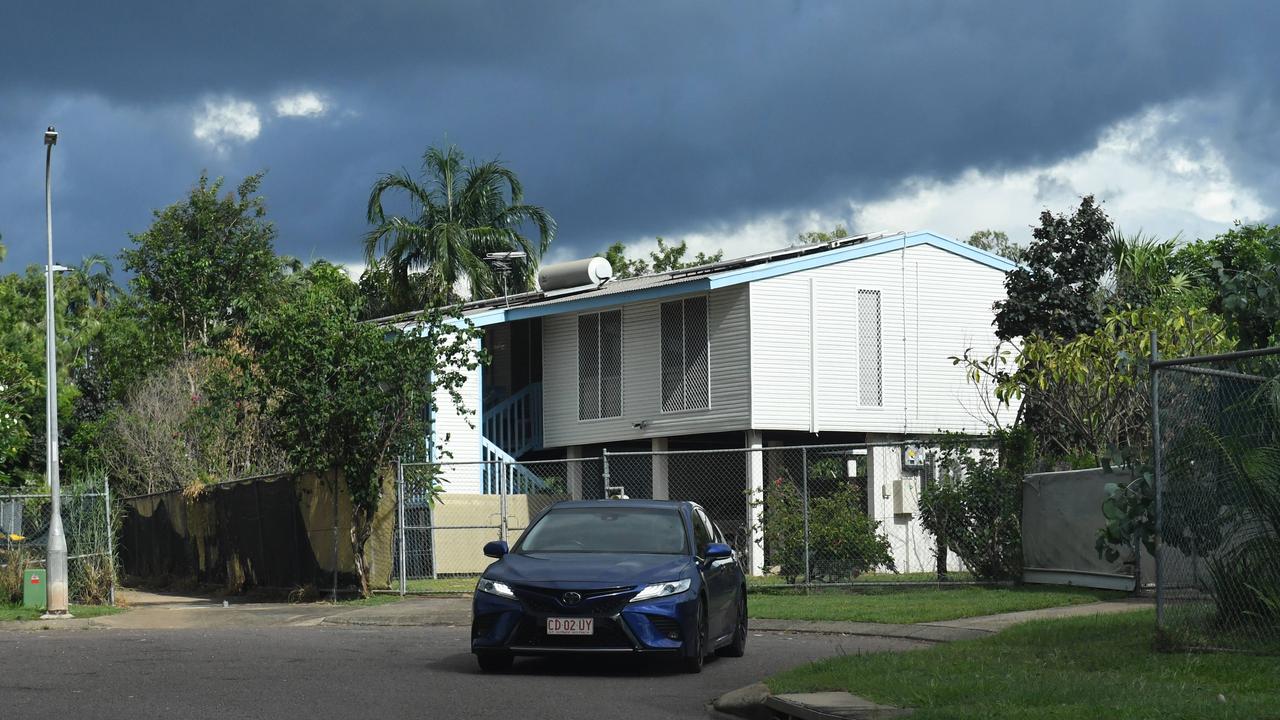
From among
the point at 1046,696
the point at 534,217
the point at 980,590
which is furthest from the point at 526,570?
the point at 534,217

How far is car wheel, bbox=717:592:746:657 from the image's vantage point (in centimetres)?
1404

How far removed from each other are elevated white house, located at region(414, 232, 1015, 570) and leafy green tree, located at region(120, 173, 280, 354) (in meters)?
8.60

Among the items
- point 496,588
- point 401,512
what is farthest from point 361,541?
point 496,588

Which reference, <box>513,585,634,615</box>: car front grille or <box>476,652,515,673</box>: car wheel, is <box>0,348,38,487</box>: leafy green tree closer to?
<box>476,652,515,673</box>: car wheel

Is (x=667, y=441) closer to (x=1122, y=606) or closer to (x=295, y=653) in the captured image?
(x=1122, y=606)

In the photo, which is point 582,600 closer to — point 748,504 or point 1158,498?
point 1158,498

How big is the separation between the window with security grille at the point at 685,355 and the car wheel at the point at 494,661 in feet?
59.7

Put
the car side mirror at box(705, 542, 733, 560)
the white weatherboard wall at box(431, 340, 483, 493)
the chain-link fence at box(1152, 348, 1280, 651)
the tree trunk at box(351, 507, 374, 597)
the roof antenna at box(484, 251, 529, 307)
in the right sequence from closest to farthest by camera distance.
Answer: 1. the chain-link fence at box(1152, 348, 1280, 651)
2. the car side mirror at box(705, 542, 733, 560)
3. the tree trunk at box(351, 507, 374, 597)
4. the white weatherboard wall at box(431, 340, 483, 493)
5. the roof antenna at box(484, 251, 529, 307)

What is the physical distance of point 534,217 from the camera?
48562mm

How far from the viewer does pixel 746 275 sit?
2992 cm

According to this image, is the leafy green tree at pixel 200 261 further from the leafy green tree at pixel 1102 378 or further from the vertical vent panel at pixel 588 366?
the leafy green tree at pixel 1102 378

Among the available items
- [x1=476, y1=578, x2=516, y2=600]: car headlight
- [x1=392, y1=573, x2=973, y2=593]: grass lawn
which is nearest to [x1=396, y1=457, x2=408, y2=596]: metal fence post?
[x1=392, y1=573, x2=973, y2=593]: grass lawn

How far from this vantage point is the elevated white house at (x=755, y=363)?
30406mm

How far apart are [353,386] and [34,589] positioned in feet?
17.7
